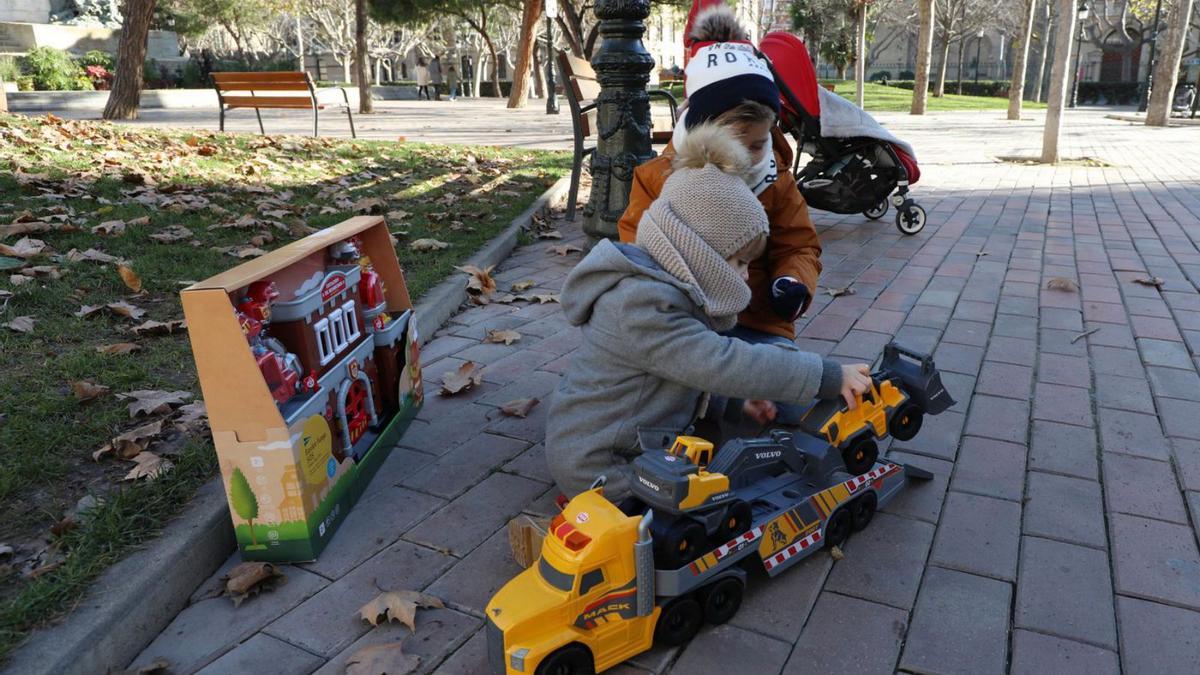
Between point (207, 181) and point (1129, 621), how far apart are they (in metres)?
6.76

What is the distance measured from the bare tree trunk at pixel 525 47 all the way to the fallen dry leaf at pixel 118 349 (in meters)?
17.4

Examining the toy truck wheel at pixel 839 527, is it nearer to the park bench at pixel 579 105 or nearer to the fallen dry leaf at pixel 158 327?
the fallen dry leaf at pixel 158 327

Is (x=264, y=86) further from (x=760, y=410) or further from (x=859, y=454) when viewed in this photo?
(x=859, y=454)

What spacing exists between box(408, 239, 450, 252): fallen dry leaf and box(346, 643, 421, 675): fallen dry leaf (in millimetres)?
3657

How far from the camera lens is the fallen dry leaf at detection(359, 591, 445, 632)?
2061mm

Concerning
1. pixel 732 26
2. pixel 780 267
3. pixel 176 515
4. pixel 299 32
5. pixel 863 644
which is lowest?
pixel 863 644

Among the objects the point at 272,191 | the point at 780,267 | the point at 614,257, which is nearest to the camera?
the point at 614,257

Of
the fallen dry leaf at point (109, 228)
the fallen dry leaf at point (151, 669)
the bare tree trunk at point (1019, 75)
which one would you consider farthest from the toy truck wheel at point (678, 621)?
the bare tree trunk at point (1019, 75)

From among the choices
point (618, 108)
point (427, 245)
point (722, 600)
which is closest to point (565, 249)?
point (427, 245)

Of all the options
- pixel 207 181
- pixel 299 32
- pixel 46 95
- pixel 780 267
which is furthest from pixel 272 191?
pixel 299 32

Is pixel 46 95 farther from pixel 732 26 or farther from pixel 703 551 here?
pixel 703 551

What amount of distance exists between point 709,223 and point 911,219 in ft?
16.1

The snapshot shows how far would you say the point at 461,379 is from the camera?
Answer: 357cm

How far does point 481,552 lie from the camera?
238 centimetres
